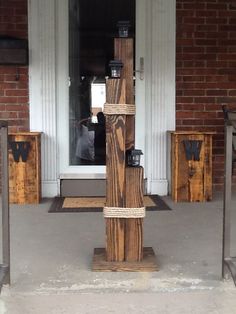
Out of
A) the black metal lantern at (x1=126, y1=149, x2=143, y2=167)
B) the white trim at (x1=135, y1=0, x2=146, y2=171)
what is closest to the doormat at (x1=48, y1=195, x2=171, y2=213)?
the white trim at (x1=135, y1=0, x2=146, y2=171)

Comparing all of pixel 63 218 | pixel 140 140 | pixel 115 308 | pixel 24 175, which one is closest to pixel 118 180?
pixel 115 308

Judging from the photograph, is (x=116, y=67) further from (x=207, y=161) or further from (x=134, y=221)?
(x=207, y=161)

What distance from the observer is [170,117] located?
6.39 m

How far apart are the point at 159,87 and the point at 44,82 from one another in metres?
1.34

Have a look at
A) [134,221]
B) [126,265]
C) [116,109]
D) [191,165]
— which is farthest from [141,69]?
[126,265]

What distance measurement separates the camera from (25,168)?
19.0ft

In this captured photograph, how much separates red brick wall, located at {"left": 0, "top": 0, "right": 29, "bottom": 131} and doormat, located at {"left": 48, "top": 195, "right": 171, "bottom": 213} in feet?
3.27

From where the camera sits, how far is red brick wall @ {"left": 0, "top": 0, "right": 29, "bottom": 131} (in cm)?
619

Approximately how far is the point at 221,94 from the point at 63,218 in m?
2.51

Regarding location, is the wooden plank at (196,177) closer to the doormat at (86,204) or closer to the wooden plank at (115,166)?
the doormat at (86,204)

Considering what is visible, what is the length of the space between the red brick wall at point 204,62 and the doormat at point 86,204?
3.25 ft

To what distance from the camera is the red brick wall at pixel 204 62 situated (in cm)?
636

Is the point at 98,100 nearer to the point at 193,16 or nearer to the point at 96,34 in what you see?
the point at 96,34

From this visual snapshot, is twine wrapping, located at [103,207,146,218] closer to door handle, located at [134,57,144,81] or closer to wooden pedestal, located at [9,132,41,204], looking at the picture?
wooden pedestal, located at [9,132,41,204]
